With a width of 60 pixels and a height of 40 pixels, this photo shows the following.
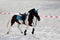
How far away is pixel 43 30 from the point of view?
8305 millimetres

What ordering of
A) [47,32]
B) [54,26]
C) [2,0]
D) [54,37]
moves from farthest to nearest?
1. [2,0]
2. [54,26]
3. [47,32]
4. [54,37]

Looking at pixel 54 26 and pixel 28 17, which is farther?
pixel 54 26

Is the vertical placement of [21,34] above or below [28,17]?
below

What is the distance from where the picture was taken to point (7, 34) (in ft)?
25.2

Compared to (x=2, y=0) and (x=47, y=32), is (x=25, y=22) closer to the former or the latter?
(x=47, y=32)

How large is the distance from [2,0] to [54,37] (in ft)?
52.6

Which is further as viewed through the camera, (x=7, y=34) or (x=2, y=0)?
(x=2, y=0)

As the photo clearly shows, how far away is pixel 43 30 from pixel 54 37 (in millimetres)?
1082

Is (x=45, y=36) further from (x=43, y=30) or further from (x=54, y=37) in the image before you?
(x=43, y=30)

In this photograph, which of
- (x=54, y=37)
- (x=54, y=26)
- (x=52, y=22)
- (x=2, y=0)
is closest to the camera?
(x=54, y=37)

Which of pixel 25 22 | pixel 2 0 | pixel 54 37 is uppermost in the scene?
pixel 2 0

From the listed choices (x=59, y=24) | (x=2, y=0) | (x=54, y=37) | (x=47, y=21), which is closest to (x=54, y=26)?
(x=59, y=24)

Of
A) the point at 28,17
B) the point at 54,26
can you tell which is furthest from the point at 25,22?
the point at 54,26

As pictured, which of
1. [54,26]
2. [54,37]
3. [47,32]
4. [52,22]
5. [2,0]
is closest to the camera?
[54,37]
